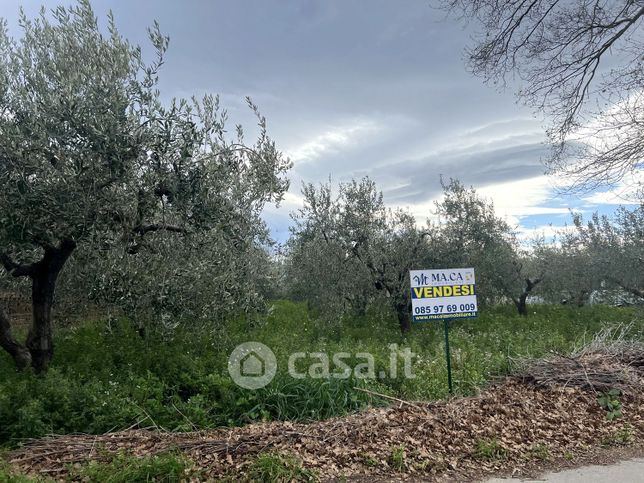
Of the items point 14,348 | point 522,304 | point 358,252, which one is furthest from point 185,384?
point 522,304

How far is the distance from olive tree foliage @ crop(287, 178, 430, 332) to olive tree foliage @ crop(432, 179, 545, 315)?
1.57 meters

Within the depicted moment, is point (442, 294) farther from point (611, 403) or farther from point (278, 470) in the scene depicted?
point (278, 470)

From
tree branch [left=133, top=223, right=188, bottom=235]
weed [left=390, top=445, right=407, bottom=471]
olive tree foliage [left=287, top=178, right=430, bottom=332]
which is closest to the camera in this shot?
weed [left=390, top=445, right=407, bottom=471]

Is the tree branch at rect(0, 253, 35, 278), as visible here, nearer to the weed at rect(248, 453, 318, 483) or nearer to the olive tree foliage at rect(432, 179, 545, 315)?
the weed at rect(248, 453, 318, 483)

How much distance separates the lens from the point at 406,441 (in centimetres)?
491

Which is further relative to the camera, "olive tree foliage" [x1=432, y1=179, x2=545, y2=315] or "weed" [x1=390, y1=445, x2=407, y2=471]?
"olive tree foliage" [x1=432, y1=179, x2=545, y2=315]

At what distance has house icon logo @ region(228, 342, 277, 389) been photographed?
245 inches

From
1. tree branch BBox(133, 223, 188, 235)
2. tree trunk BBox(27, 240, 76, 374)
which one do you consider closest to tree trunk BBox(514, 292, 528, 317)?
tree branch BBox(133, 223, 188, 235)

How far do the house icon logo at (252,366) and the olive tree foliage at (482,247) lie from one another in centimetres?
953

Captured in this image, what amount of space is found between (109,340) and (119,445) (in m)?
5.20

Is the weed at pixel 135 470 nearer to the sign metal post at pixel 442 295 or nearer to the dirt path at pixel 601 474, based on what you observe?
the dirt path at pixel 601 474

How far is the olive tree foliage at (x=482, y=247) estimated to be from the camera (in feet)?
53.5

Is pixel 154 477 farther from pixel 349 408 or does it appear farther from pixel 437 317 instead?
pixel 437 317

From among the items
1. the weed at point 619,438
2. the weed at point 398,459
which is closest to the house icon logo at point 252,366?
the weed at point 398,459
